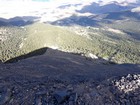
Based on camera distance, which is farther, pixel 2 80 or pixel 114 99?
Result: pixel 2 80

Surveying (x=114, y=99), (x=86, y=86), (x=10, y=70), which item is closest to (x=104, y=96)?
(x=114, y=99)

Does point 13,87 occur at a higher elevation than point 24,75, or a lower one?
higher

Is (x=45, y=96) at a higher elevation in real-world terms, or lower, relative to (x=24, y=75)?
higher

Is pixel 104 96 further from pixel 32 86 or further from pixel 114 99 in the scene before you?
pixel 32 86

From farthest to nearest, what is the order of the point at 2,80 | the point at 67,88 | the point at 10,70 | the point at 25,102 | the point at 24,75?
1. the point at 10,70
2. the point at 24,75
3. the point at 2,80
4. the point at 67,88
5. the point at 25,102

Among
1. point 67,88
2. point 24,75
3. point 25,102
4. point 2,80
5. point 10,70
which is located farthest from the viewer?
point 10,70

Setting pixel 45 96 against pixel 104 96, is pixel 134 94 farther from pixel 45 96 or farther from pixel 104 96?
pixel 45 96

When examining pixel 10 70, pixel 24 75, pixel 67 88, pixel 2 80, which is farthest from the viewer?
pixel 10 70

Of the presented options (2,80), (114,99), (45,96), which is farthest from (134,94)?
(2,80)

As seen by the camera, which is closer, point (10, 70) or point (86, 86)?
point (86, 86)
